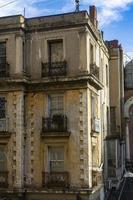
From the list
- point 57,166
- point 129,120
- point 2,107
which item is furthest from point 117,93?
point 2,107

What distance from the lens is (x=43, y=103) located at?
25656 millimetres

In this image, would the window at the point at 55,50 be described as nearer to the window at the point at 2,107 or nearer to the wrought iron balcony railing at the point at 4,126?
the window at the point at 2,107

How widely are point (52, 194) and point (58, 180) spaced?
871mm

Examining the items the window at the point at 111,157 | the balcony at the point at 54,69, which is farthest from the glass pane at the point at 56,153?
the window at the point at 111,157

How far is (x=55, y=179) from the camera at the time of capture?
81.0ft

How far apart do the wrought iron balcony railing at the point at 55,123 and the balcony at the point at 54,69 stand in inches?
99.9

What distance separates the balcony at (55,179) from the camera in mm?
24422

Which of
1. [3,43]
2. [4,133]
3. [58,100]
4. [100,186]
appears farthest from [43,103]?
[100,186]

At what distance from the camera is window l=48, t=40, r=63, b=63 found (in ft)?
85.2

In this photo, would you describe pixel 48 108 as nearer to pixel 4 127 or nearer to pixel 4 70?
pixel 4 127

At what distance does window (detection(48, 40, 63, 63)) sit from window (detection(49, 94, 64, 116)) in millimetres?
2229

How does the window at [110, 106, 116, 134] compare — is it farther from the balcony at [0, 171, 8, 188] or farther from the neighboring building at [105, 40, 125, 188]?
the balcony at [0, 171, 8, 188]

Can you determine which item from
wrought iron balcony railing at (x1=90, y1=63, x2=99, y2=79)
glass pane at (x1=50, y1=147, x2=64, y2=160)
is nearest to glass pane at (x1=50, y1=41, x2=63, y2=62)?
wrought iron balcony railing at (x1=90, y1=63, x2=99, y2=79)

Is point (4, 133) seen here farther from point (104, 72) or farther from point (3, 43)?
point (104, 72)
